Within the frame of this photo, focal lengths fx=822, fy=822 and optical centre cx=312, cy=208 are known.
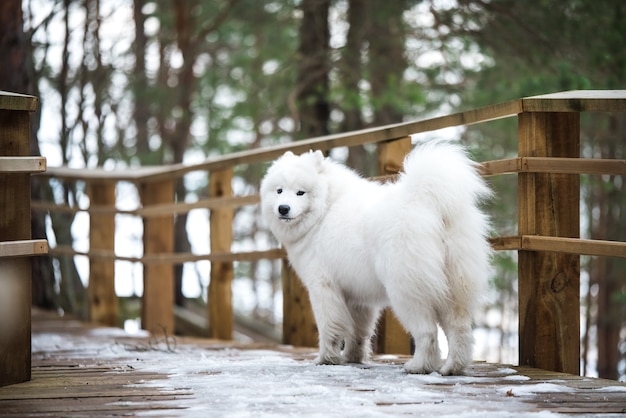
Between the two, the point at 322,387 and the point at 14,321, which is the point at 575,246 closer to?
the point at 322,387

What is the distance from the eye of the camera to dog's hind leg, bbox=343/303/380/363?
4.73m

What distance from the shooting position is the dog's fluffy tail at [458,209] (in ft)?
12.7

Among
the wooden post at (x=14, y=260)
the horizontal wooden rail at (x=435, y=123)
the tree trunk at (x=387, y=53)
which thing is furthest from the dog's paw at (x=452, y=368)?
the tree trunk at (x=387, y=53)

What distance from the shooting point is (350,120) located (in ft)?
41.3

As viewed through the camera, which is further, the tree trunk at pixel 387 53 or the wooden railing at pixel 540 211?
the tree trunk at pixel 387 53

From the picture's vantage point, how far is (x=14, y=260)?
13.0 feet

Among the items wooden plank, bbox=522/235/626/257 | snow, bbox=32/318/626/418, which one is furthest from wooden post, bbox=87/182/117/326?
wooden plank, bbox=522/235/626/257

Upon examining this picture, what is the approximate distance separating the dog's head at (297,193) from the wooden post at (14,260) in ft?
4.67

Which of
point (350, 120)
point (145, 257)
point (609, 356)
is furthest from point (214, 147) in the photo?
point (609, 356)

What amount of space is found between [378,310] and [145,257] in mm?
3274

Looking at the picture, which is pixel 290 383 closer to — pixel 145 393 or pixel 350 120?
pixel 145 393

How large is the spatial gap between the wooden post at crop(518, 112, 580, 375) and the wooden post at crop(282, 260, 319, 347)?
6.77 ft

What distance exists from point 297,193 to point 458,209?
1.19 m

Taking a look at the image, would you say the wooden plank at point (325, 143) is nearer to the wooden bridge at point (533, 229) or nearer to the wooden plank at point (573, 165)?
the wooden bridge at point (533, 229)
